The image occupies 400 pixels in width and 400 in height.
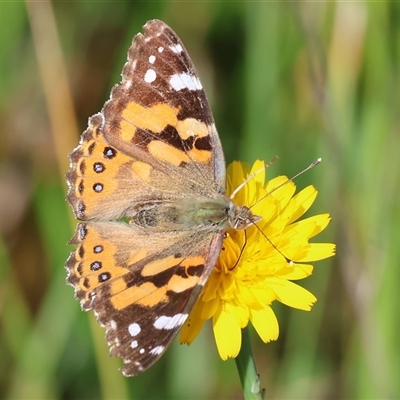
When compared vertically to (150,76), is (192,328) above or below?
below

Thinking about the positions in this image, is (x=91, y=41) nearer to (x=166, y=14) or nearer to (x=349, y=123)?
(x=166, y=14)

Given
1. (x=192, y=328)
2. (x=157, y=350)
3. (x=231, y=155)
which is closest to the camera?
(x=157, y=350)

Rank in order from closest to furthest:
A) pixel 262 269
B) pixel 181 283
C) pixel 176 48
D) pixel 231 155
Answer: pixel 181 283
pixel 262 269
pixel 176 48
pixel 231 155

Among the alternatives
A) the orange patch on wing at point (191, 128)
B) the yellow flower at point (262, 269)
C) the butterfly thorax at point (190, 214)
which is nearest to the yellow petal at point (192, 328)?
the yellow flower at point (262, 269)

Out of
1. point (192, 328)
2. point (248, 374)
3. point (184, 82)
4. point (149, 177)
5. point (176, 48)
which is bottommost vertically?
point (248, 374)

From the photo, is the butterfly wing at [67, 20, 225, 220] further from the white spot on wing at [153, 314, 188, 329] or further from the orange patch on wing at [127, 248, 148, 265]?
the white spot on wing at [153, 314, 188, 329]

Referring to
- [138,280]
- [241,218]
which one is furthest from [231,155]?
[138,280]

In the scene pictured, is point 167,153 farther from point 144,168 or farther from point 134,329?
point 134,329
